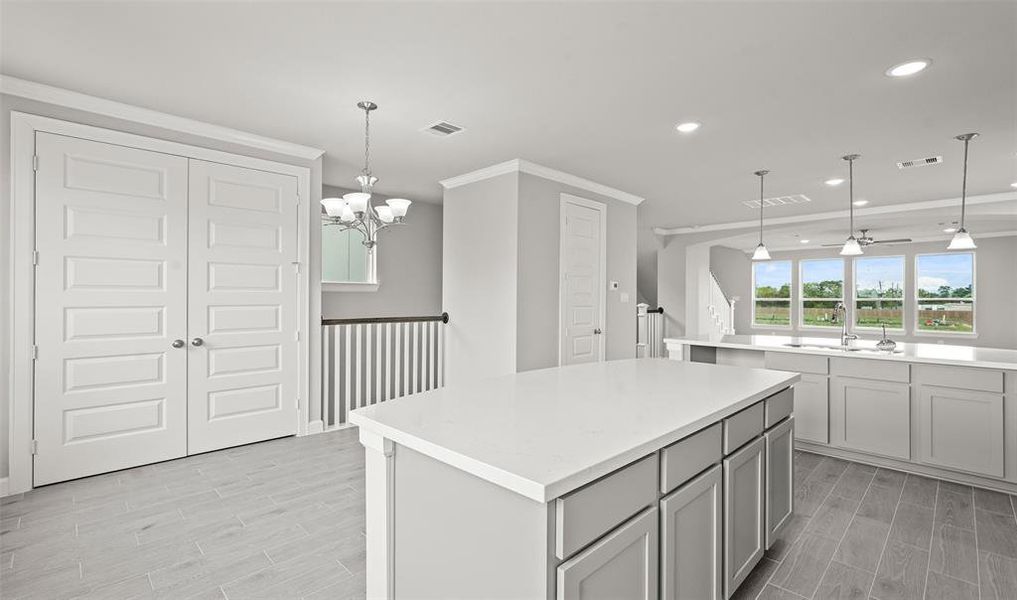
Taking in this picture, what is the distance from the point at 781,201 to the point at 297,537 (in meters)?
6.30

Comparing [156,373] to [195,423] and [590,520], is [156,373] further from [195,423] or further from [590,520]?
[590,520]

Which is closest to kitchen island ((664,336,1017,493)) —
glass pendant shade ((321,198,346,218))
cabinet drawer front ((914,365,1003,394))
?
cabinet drawer front ((914,365,1003,394))

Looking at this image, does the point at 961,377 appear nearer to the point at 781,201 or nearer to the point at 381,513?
the point at 781,201

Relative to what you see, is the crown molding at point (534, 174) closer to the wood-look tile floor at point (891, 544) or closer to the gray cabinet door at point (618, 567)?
the wood-look tile floor at point (891, 544)

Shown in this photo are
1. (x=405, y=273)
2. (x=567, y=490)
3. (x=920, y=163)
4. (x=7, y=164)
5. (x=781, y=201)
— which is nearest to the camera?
(x=567, y=490)

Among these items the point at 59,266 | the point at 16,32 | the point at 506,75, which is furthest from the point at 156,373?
the point at 506,75

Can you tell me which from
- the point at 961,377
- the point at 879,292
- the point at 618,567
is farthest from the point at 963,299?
the point at 618,567

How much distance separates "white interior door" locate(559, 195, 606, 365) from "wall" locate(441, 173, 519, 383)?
66 centimetres

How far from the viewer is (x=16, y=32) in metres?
2.38

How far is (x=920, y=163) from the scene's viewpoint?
14.2ft

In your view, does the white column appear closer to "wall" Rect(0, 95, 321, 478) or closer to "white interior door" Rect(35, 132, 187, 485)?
"white interior door" Rect(35, 132, 187, 485)

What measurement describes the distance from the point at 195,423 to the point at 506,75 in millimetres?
3332

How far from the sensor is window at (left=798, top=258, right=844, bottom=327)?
1025cm

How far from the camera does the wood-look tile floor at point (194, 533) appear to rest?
2029 mm
